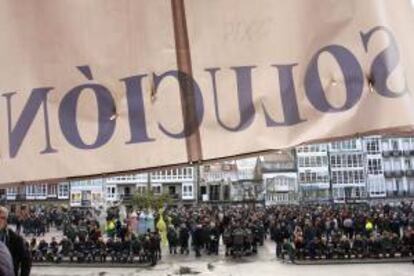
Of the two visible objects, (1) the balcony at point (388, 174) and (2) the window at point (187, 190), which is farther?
(1) the balcony at point (388, 174)

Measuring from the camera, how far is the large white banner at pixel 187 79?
1.68 metres

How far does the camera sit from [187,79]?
176cm

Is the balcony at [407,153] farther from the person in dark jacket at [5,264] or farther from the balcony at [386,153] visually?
the person in dark jacket at [5,264]

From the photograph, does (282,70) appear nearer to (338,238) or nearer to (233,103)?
(233,103)

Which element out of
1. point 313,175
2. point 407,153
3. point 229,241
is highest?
point 407,153

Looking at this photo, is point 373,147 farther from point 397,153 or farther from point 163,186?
point 163,186

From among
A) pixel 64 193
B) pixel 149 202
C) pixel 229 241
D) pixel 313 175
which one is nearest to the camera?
pixel 229 241

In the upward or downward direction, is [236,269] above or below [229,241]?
below

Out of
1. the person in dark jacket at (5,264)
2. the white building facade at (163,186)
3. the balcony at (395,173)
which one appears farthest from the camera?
the balcony at (395,173)

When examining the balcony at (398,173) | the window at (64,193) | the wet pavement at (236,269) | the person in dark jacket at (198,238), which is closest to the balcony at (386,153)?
the balcony at (398,173)

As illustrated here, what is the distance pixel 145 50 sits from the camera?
1784 millimetres

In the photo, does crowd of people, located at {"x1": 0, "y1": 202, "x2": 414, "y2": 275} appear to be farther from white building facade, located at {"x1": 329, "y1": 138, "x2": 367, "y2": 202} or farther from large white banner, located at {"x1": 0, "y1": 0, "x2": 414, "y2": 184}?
white building facade, located at {"x1": 329, "y1": 138, "x2": 367, "y2": 202}

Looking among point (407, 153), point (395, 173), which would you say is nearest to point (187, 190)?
point (395, 173)

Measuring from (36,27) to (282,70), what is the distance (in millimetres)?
707
